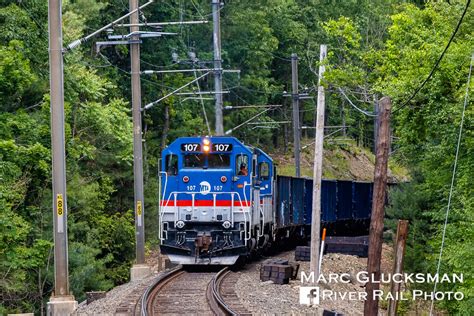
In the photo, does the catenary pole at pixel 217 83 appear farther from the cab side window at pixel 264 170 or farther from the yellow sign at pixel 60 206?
the yellow sign at pixel 60 206

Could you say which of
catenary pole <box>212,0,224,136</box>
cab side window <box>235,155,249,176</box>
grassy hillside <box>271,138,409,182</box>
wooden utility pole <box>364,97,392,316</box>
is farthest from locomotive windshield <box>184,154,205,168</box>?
grassy hillside <box>271,138,409,182</box>

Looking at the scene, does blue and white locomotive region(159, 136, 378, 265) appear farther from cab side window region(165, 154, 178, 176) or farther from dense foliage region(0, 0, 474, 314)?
dense foliage region(0, 0, 474, 314)

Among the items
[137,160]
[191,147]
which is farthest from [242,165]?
[137,160]

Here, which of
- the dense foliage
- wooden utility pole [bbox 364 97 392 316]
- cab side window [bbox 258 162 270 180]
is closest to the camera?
wooden utility pole [bbox 364 97 392 316]

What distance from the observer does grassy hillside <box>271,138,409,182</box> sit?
66688 mm

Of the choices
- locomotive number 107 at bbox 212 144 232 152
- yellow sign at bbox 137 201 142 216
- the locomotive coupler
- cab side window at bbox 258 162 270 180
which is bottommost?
the locomotive coupler

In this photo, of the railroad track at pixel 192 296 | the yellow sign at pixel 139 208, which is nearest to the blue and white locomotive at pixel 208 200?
the railroad track at pixel 192 296

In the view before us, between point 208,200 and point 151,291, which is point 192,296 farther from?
point 208,200

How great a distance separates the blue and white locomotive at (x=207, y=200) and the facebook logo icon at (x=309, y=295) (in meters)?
5.37

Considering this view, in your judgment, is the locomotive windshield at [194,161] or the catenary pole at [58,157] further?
the locomotive windshield at [194,161]

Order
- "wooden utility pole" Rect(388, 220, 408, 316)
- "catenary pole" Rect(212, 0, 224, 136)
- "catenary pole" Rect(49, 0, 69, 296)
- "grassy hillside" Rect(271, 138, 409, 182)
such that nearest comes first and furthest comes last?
"wooden utility pole" Rect(388, 220, 408, 316), "catenary pole" Rect(49, 0, 69, 296), "catenary pole" Rect(212, 0, 224, 136), "grassy hillside" Rect(271, 138, 409, 182)

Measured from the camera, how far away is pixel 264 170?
28.1 metres

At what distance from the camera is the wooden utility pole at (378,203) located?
59.4 ft

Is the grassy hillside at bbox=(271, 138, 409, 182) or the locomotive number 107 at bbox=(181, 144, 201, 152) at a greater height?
the locomotive number 107 at bbox=(181, 144, 201, 152)
